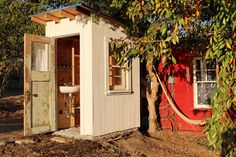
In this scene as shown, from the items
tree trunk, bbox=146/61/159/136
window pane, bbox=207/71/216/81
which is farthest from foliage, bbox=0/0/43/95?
window pane, bbox=207/71/216/81

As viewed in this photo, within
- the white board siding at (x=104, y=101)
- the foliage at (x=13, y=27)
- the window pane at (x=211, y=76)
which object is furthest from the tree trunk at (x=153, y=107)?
the foliage at (x=13, y=27)

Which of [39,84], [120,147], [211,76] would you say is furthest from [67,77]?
[211,76]

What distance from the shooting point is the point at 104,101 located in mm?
8438

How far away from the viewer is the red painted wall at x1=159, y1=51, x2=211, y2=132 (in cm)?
1049

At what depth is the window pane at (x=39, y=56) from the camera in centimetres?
838

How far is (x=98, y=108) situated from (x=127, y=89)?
1450mm

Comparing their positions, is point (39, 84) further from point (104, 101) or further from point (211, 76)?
point (211, 76)

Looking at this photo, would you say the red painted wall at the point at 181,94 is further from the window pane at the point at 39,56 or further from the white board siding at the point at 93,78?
the window pane at the point at 39,56

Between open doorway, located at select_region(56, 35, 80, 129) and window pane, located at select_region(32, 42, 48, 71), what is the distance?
0.93 meters

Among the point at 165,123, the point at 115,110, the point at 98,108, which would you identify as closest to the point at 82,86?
the point at 98,108

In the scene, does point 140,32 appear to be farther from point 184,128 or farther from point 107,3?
point 184,128

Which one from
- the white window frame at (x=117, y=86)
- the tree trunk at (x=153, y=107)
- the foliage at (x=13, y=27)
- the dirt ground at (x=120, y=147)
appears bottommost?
the dirt ground at (x=120, y=147)

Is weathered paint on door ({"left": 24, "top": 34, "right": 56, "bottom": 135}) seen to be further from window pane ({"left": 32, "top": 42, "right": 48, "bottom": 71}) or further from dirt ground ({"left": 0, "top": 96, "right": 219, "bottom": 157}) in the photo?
dirt ground ({"left": 0, "top": 96, "right": 219, "bottom": 157})

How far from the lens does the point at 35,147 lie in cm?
739
